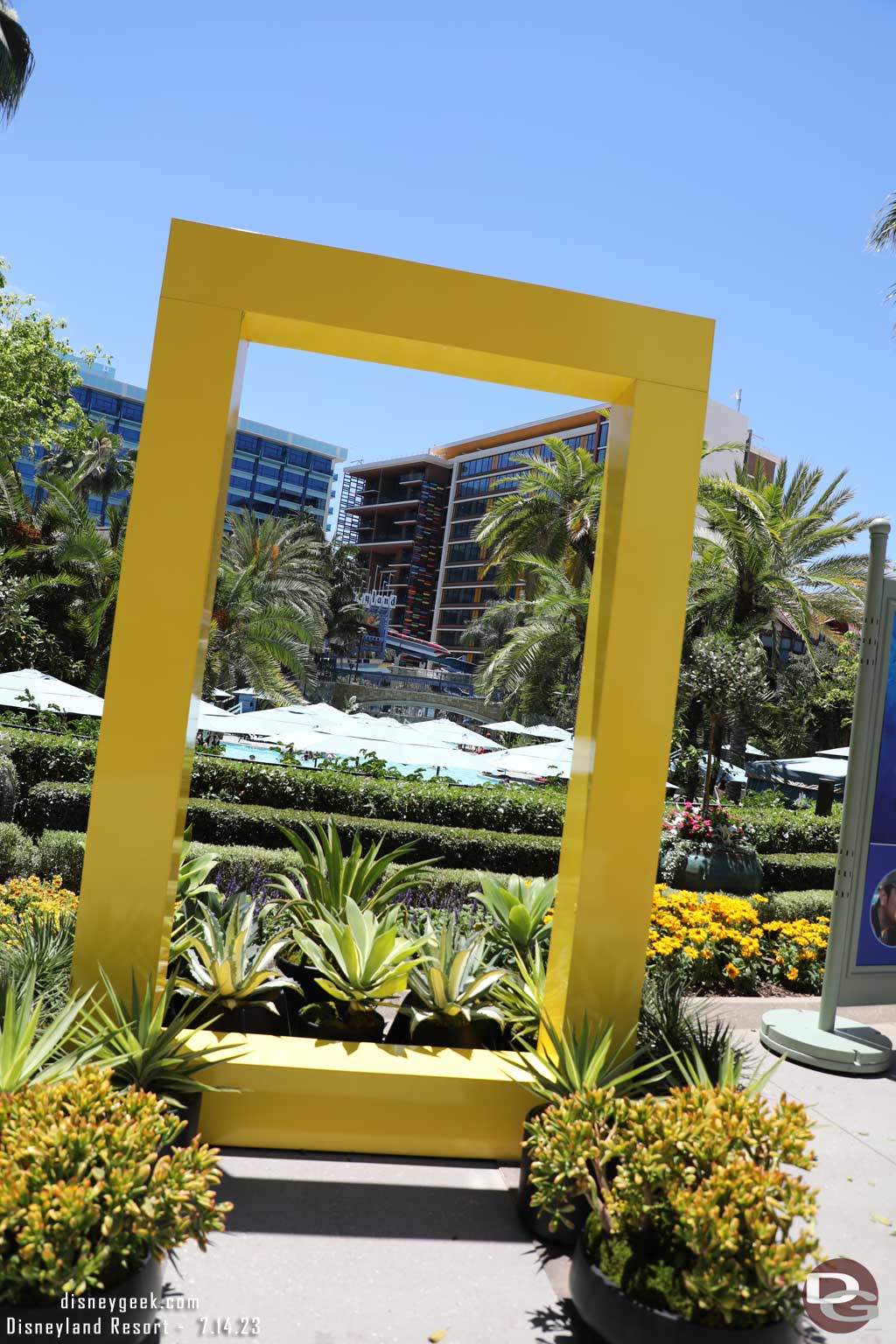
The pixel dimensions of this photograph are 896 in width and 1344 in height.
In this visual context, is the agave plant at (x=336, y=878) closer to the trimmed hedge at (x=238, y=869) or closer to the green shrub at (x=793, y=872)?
the trimmed hedge at (x=238, y=869)

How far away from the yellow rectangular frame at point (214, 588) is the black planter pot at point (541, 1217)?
450mm

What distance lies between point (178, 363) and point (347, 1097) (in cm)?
306

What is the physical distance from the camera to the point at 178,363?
4.00 meters

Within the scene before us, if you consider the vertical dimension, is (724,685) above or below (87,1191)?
above

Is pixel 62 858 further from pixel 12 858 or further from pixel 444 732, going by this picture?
pixel 444 732

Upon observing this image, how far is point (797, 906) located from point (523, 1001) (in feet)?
18.5

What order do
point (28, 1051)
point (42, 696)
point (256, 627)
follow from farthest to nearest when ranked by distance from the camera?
1. point (256, 627)
2. point (42, 696)
3. point (28, 1051)

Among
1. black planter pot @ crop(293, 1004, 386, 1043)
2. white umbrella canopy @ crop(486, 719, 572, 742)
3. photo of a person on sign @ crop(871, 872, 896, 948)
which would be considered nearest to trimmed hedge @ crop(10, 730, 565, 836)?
photo of a person on sign @ crop(871, 872, 896, 948)

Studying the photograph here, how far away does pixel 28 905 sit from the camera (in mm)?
6004

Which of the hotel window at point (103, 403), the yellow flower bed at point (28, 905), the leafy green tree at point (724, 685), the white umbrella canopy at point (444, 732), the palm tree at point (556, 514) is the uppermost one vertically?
the hotel window at point (103, 403)

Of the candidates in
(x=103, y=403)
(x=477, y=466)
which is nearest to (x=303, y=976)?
(x=477, y=466)

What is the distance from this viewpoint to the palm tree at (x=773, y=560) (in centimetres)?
1964

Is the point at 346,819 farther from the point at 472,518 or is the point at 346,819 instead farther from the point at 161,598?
the point at 472,518

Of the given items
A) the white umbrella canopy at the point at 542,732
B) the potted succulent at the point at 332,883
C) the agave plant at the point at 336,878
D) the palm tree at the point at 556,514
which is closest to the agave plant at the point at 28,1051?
the potted succulent at the point at 332,883
